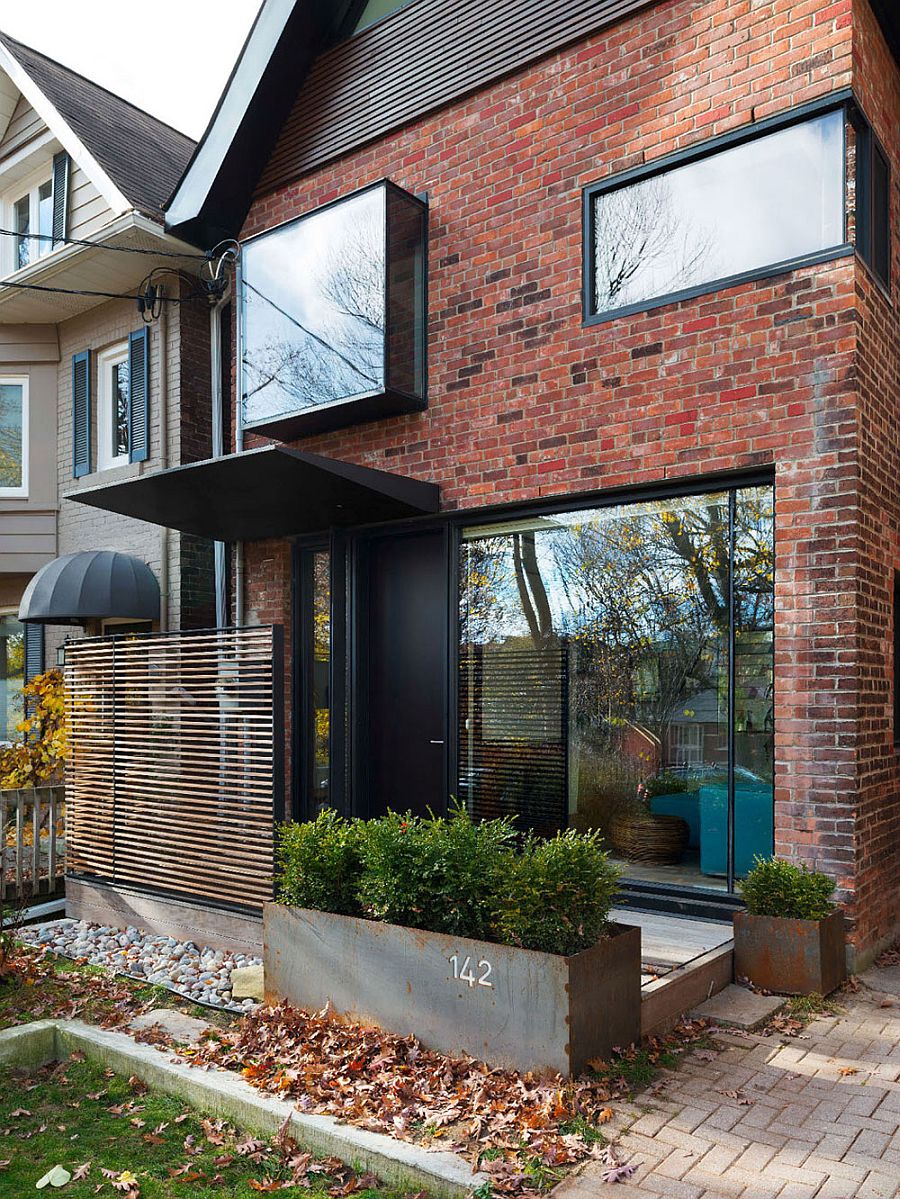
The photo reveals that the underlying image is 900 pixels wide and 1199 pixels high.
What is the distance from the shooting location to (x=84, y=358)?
12.0 m

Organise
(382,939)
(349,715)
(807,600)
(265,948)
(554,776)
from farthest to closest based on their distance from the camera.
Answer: (349,715) < (554,776) < (807,600) < (265,948) < (382,939)

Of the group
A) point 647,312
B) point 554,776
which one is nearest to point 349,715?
point 554,776

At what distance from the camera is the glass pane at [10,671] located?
1305 cm

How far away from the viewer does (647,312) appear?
678 centimetres

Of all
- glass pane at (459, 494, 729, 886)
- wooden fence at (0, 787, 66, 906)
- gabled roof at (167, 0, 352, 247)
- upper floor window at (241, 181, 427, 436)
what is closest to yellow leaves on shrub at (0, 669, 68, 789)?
wooden fence at (0, 787, 66, 906)

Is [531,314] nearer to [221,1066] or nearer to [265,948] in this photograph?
[265,948]

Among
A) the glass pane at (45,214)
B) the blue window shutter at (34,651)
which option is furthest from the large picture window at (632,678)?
the glass pane at (45,214)

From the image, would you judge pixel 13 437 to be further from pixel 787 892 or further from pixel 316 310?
pixel 787 892

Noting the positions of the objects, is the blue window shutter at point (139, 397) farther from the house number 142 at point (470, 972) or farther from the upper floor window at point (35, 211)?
the house number 142 at point (470, 972)

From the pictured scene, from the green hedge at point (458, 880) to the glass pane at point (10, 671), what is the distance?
8.89m

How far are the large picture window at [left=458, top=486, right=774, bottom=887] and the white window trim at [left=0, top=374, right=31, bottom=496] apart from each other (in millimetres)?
7096

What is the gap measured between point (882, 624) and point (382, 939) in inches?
143

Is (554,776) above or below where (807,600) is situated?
below

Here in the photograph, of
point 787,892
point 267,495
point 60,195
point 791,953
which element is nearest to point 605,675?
point 787,892
